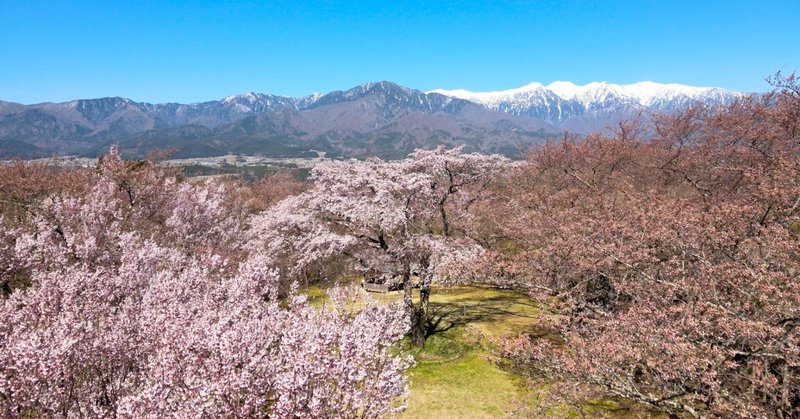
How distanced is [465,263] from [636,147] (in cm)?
2727

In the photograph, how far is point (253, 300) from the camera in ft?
27.2

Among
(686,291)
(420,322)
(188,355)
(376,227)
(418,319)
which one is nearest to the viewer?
(188,355)

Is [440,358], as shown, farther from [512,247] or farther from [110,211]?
[110,211]

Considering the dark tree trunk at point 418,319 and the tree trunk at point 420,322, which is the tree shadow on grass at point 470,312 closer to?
the tree trunk at point 420,322

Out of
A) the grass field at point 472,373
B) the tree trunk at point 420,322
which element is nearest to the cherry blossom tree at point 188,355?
the grass field at point 472,373

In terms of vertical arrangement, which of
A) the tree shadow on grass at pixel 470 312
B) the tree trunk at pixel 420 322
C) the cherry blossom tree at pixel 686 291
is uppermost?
the cherry blossom tree at pixel 686 291

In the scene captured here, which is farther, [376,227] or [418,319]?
[418,319]

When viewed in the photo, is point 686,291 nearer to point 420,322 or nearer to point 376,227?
point 420,322

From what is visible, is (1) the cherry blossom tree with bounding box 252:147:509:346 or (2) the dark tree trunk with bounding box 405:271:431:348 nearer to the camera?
(1) the cherry blossom tree with bounding box 252:147:509:346

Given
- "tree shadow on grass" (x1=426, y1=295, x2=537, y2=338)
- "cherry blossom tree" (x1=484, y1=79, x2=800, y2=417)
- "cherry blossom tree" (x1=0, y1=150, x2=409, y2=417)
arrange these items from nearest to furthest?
1. "cherry blossom tree" (x1=0, y1=150, x2=409, y2=417)
2. "cherry blossom tree" (x1=484, y1=79, x2=800, y2=417)
3. "tree shadow on grass" (x1=426, y1=295, x2=537, y2=338)

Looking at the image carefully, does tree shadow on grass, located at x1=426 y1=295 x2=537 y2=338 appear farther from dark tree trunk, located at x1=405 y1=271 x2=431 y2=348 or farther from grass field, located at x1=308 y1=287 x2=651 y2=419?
dark tree trunk, located at x1=405 y1=271 x2=431 y2=348

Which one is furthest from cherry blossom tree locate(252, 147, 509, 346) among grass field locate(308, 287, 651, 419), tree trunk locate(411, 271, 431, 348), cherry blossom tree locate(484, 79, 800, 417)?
cherry blossom tree locate(484, 79, 800, 417)

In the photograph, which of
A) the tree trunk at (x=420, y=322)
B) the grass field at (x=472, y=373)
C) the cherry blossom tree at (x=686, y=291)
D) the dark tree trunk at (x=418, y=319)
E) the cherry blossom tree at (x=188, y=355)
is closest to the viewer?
the cherry blossom tree at (x=188, y=355)

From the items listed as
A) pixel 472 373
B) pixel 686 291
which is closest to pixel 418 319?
pixel 472 373
